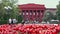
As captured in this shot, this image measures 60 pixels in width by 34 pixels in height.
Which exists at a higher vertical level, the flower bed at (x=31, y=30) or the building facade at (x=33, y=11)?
the flower bed at (x=31, y=30)

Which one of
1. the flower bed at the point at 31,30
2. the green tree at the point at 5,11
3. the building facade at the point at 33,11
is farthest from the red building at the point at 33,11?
the flower bed at the point at 31,30

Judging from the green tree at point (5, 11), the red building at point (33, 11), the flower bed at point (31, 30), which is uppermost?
the flower bed at point (31, 30)

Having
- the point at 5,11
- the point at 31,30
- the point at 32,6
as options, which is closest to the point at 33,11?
the point at 32,6

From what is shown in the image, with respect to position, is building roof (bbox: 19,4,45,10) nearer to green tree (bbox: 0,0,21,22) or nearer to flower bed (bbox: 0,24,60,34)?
green tree (bbox: 0,0,21,22)

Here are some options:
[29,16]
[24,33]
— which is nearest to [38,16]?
[29,16]

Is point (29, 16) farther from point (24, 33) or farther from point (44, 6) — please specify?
point (24, 33)

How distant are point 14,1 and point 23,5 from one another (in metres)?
43.8

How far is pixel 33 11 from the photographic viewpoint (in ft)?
388

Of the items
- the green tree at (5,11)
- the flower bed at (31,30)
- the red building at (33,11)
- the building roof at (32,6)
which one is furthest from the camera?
the red building at (33,11)

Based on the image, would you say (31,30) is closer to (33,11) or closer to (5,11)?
(5,11)

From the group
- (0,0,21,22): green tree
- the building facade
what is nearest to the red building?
the building facade

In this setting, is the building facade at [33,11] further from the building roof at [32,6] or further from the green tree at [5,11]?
the green tree at [5,11]

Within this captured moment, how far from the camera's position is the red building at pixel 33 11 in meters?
116

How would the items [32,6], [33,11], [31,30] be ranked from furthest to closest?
1. [33,11]
2. [32,6]
3. [31,30]
